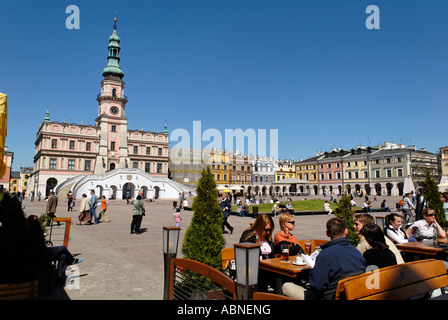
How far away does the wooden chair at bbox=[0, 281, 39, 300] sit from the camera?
10.7 ft

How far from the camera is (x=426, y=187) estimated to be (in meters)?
10.4

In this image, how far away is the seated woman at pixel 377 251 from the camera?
3.83 m

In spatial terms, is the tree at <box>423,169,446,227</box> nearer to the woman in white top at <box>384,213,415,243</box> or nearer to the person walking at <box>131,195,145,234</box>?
the woman in white top at <box>384,213,415,243</box>

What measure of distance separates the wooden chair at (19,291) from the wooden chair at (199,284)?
64.0 inches

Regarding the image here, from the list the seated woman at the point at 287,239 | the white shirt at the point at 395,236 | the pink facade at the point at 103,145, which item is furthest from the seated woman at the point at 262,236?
the pink facade at the point at 103,145

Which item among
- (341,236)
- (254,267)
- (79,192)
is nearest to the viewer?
(254,267)

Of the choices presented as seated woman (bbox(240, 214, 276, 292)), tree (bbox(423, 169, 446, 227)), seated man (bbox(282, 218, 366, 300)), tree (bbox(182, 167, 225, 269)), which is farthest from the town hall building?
seated man (bbox(282, 218, 366, 300))

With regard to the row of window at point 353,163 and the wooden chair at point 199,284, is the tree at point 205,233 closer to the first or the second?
the wooden chair at point 199,284

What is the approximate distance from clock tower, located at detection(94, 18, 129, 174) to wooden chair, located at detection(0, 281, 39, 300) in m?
57.3

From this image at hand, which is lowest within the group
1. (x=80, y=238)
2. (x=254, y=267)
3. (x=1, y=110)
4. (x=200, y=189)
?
(x=80, y=238)
